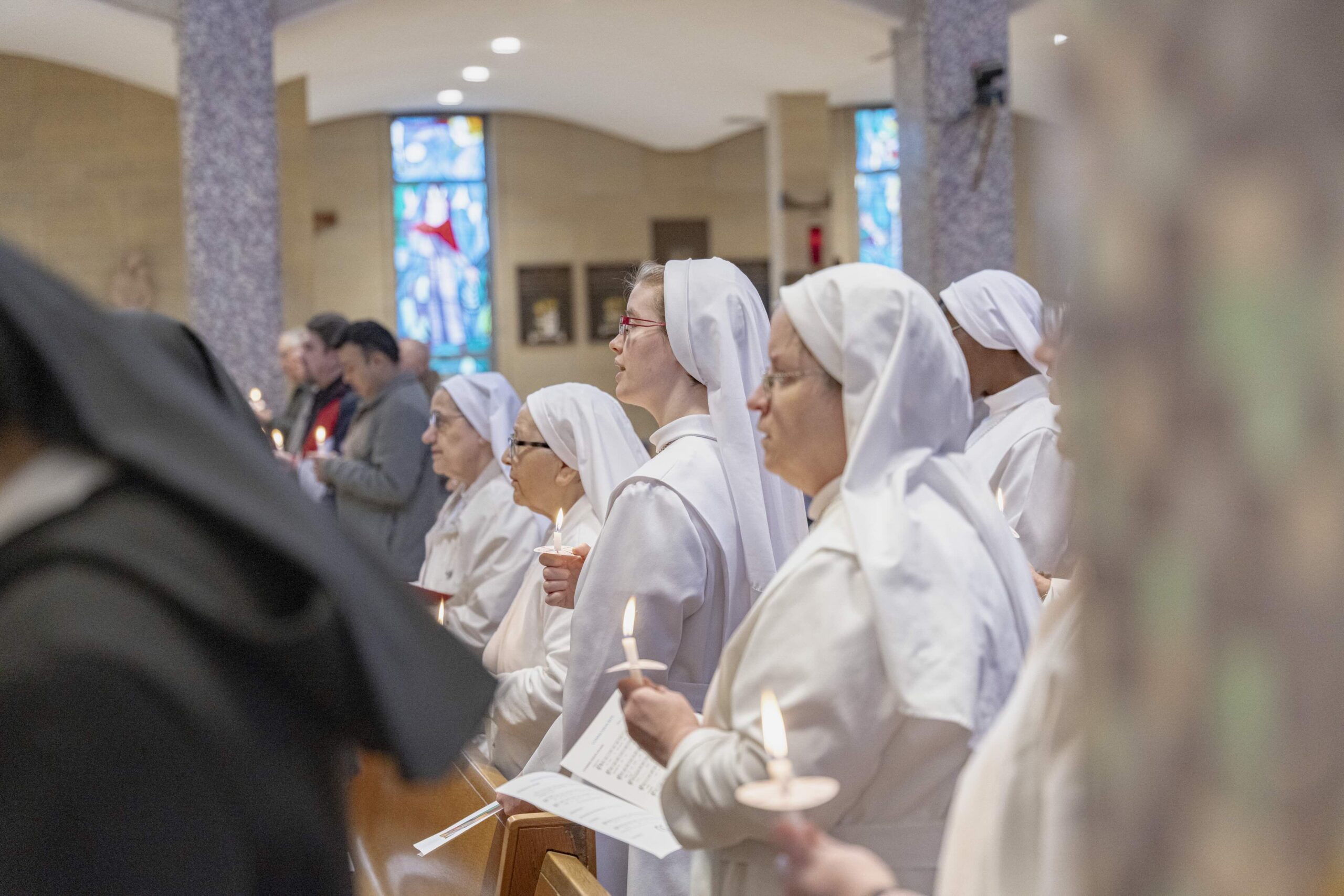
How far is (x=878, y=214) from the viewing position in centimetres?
1844

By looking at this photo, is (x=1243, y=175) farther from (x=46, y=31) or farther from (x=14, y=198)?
(x=14, y=198)

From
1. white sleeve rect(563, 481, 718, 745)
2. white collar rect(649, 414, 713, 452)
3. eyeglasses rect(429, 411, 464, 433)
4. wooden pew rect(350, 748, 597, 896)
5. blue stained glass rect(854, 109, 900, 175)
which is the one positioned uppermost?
blue stained glass rect(854, 109, 900, 175)

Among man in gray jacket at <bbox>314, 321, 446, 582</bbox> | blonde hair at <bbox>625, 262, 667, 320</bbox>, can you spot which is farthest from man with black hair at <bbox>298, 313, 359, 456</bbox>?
blonde hair at <bbox>625, 262, 667, 320</bbox>

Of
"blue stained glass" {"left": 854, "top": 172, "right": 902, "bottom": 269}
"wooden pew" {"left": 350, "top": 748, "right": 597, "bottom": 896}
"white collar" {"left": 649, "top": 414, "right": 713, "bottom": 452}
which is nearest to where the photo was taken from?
"wooden pew" {"left": 350, "top": 748, "right": 597, "bottom": 896}

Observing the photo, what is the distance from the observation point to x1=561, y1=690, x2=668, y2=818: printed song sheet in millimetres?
2738

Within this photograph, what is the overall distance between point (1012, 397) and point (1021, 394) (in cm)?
3

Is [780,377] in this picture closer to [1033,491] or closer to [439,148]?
[1033,491]

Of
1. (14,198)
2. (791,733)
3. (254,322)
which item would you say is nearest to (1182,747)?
(791,733)

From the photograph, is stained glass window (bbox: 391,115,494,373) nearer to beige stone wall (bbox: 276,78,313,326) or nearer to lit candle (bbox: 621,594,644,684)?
beige stone wall (bbox: 276,78,313,326)

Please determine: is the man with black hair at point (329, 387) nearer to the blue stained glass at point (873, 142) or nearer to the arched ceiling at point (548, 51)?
the arched ceiling at point (548, 51)

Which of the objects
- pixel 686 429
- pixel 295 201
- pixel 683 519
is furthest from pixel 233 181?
pixel 683 519

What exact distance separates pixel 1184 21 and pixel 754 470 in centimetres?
287

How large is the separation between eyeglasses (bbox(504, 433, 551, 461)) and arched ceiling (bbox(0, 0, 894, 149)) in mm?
7042

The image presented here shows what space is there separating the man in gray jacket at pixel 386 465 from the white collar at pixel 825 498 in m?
4.75
